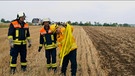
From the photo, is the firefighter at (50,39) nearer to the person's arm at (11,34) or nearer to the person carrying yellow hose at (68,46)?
the person carrying yellow hose at (68,46)

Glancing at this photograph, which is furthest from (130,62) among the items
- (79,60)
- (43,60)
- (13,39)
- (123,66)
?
(13,39)

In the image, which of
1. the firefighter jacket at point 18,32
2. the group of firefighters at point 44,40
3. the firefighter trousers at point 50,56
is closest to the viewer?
the group of firefighters at point 44,40

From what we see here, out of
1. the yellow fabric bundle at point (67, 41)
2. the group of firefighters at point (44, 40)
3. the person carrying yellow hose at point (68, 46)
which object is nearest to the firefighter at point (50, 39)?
the group of firefighters at point (44, 40)

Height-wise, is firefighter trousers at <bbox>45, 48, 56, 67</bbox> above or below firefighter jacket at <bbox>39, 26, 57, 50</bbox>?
below

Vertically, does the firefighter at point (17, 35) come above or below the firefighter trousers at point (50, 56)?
above

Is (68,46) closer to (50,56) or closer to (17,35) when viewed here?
(50,56)

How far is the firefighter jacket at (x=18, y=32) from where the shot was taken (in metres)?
12.3

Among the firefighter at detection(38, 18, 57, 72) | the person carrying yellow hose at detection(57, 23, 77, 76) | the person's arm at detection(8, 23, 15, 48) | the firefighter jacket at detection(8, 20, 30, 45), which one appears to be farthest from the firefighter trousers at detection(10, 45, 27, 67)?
the person carrying yellow hose at detection(57, 23, 77, 76)

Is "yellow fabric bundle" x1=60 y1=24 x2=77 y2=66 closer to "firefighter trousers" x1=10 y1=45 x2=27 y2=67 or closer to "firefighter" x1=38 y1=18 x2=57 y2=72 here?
"firefighter" x1=38 y1=18 x2=57 y2=72

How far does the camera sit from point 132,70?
14.2 metres

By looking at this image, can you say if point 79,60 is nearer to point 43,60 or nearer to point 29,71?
point 43,60

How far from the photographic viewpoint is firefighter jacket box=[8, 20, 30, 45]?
12325 millimetres

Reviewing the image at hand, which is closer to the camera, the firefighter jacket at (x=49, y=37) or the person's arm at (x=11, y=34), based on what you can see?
the person's arm at (x=11, y=34)

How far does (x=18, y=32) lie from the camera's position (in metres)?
12.4
